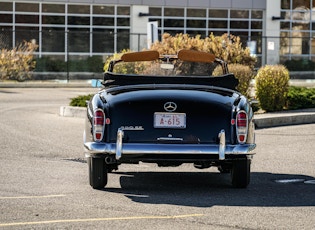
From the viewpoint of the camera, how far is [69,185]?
34.9 ft

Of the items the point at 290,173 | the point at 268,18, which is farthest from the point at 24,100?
the point at 268,18

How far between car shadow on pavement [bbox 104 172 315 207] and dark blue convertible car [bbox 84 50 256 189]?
1.00 ft

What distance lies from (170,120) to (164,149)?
15.1 inches

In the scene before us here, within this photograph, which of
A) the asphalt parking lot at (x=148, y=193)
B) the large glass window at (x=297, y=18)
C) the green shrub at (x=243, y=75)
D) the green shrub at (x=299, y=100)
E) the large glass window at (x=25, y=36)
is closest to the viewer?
the asphalt parking lot at (x=148, y=193)

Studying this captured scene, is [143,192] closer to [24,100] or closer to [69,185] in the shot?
[69,185]

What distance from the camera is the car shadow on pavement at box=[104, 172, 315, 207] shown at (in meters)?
9.59

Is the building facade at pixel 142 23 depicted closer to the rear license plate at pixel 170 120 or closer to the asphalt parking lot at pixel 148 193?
the asphalt parking lot at pixel 148 193

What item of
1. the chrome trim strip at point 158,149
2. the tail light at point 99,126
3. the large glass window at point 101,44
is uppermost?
the large glass window at point 101,44

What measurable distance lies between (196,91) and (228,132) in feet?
2.16

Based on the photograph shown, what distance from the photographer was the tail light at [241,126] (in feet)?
33.8

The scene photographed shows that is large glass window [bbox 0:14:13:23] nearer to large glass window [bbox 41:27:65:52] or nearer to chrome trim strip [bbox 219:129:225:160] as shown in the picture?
large glass window [bbox 41:27:65:52]

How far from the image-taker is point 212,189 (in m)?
10.6

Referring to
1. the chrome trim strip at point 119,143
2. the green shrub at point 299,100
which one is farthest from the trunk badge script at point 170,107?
the green shrub at point 299,100

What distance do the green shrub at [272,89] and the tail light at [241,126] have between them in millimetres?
10948
